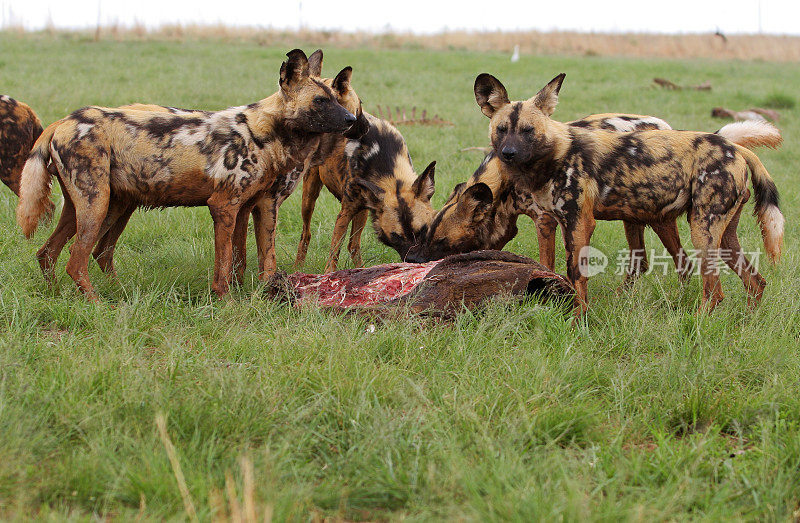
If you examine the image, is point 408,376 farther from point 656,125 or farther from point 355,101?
point 656,125

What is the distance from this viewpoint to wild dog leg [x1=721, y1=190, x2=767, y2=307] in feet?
14.8

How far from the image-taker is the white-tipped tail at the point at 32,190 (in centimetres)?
410

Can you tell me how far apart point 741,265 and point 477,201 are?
170cm

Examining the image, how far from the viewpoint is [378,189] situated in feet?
17.6

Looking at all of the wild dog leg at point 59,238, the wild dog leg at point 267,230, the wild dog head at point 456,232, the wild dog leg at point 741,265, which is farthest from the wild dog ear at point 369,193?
the wild dog leg at point 741,265

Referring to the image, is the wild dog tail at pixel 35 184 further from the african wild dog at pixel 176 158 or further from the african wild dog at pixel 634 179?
the african wild dog at pixel 634 179

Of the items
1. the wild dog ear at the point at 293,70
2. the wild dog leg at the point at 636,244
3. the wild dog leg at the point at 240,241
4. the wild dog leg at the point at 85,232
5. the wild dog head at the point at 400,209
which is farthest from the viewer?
the wild dog leg at the point at 636,244

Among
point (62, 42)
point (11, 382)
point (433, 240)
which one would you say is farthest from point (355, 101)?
point (62, 42)

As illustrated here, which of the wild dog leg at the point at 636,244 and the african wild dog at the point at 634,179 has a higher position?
the african wild dog at the point at 634,179

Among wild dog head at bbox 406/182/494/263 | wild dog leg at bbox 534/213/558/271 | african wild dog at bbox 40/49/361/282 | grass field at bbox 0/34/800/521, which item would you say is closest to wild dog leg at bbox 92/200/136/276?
african wild dog at bbox 40/49/361/282

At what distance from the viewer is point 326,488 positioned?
7.57 ft

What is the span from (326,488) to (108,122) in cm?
279

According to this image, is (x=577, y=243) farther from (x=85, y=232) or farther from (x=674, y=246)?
(x=85, y=232)

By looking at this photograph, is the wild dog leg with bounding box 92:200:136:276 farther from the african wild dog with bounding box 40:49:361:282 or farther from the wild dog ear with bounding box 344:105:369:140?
the wild dog ear with bounding box 344:105:369:140
